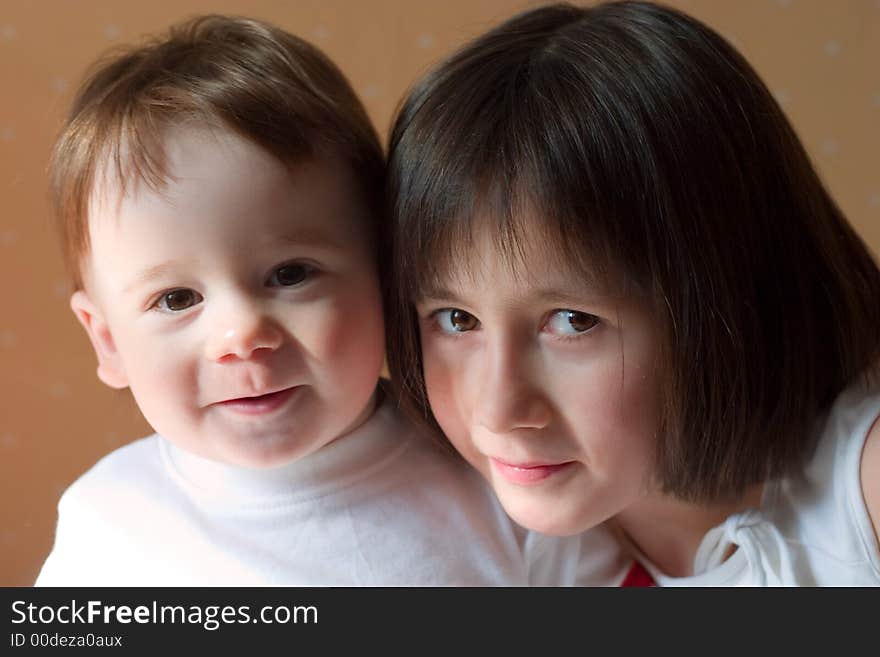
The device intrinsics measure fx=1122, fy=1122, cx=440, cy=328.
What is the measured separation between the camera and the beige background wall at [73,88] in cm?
134

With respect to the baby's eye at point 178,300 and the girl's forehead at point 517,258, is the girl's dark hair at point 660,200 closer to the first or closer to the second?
the girl's forehead at point 517,258

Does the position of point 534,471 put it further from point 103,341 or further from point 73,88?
point 73,88

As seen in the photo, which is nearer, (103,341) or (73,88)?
(103,341)

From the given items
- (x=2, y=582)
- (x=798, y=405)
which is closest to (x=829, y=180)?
(x=798, y=405)

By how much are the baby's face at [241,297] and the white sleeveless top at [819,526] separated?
0.38m

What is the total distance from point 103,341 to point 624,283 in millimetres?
467

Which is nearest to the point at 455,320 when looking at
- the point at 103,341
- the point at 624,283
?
the point at 624,283

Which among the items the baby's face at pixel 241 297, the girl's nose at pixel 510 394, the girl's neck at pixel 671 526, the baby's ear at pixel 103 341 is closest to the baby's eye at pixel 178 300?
the baby's face at pixel 241 297

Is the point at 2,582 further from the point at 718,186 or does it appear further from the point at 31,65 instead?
the point at 718,186

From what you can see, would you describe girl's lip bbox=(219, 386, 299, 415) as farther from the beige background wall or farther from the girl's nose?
the beige background wall

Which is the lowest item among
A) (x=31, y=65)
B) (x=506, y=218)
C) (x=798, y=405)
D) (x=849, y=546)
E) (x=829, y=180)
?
(x=849, y=546)

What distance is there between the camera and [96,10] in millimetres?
1358

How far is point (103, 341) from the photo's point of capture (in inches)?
39.2

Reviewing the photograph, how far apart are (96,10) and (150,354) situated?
635 millimetres
